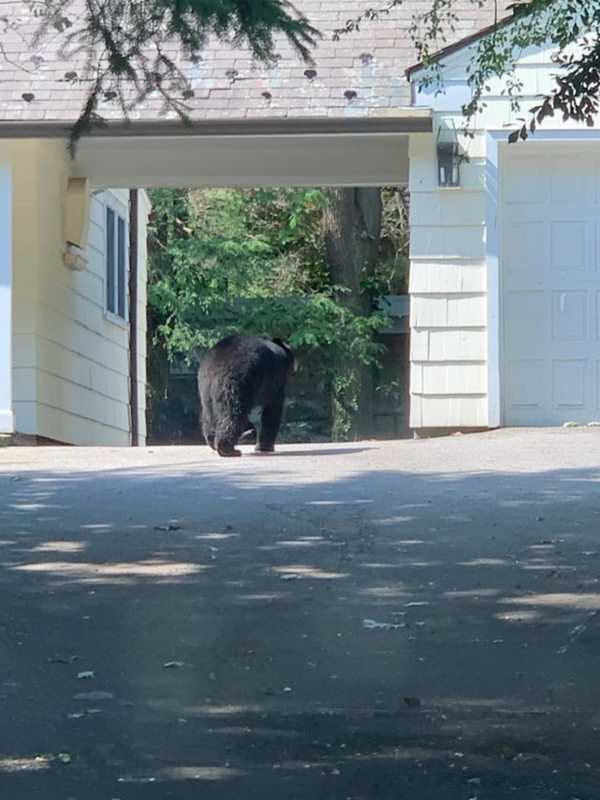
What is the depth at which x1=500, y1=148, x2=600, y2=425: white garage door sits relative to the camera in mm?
15031

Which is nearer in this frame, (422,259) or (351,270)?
(422,259)

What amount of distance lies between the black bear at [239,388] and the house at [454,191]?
2116 mm

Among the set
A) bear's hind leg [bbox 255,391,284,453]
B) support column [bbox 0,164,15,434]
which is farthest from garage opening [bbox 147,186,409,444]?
bear's hind leg [bbox 255,391,284,453]

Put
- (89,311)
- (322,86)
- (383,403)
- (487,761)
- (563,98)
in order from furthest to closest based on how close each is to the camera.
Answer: (383,403) < (89,311) < (322,86) < (563,98) < (487,761)

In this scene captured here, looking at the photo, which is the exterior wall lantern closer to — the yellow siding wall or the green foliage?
the yellow siding wall

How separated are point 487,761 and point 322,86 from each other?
10.5m

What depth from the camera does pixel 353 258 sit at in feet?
86.6

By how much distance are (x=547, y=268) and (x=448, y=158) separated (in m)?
1.45

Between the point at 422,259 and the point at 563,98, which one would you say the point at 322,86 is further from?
the point at 563,98

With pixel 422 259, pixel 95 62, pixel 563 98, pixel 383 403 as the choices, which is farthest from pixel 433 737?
pixel 383 403

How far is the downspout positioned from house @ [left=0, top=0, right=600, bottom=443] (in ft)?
20.4

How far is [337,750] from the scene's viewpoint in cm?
514

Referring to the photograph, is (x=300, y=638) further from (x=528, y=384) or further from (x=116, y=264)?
(x=116, y=264)

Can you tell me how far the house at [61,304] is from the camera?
15.6 meters
